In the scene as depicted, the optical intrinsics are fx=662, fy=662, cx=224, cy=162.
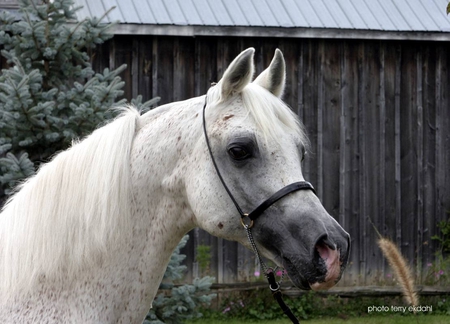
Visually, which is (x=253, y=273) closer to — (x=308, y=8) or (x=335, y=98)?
(x=335, y=98)

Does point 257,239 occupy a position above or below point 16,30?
A: below

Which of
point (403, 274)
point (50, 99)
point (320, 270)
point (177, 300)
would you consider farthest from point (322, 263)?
point (50, 99)

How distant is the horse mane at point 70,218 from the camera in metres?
2.39

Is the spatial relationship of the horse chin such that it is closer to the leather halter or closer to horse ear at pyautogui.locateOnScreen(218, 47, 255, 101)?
the leather halter

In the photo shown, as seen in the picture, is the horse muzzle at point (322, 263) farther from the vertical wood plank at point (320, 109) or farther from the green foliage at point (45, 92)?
the vertical wood plank at point (320, 109)

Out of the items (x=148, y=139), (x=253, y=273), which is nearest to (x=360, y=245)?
(x=253, y=273)

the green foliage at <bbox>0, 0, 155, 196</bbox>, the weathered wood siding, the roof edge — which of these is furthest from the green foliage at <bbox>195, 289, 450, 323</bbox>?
the green foliage at <bbox>0, 0, 155, 196</bbox>

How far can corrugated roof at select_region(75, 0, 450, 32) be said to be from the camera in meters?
7.31

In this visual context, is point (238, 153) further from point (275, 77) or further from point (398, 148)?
point (398, 148)

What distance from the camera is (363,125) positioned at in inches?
313

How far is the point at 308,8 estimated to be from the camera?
8.13 metres

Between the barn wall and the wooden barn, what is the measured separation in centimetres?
1

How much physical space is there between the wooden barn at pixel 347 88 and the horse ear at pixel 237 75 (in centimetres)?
488

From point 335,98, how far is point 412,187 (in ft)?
4.83
